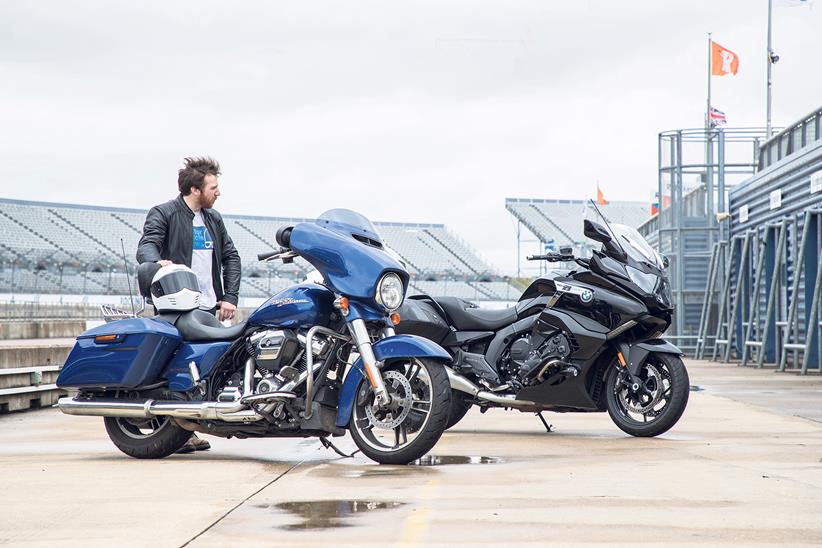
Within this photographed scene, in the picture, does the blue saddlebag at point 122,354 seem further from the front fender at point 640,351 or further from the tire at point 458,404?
the front fender at point 640,351

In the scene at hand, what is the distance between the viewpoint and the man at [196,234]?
27.0 ft

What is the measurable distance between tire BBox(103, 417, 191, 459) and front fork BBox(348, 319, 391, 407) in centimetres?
147

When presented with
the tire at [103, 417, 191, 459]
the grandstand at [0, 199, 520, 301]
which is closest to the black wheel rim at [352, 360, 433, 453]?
the tire at [103, 417, 191, 459]

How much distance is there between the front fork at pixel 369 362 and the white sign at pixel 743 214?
19.2 meters

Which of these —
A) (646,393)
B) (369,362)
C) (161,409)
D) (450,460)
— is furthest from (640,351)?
(161,409)

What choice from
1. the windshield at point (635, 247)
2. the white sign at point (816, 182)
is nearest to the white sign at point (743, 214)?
the white sign at point (816, 182)

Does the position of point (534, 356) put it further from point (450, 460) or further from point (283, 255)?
point (283, 255)

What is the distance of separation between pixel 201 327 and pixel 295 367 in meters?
0.82

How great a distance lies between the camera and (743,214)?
2514cm

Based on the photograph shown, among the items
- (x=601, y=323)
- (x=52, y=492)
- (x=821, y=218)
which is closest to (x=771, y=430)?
(x=601, y=323)

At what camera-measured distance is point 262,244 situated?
7694 centimetres

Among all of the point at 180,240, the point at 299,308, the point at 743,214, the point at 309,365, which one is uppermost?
the point at 743,214

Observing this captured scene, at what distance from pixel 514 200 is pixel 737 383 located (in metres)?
62.6

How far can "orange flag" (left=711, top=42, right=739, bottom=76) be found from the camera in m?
37.8
